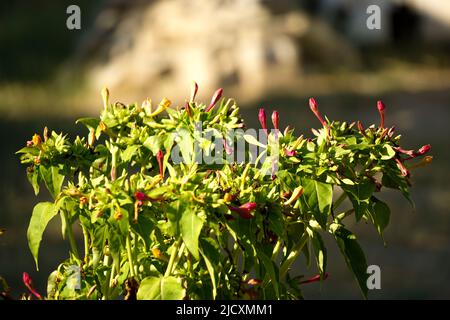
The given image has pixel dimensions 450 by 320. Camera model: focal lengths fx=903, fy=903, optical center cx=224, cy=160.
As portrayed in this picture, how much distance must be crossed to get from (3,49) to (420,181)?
604 cm

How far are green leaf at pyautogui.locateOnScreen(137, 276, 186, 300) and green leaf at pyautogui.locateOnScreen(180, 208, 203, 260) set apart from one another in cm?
14

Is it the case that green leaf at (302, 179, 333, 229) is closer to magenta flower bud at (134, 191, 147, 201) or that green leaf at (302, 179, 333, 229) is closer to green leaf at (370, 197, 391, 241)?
green leaf at (370, 197, 391, 241)

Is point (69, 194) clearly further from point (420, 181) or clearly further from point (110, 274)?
point (420, 181)

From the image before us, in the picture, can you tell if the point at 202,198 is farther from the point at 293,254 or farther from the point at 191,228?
the point at 293,254

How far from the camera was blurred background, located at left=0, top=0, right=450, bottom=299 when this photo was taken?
30.3 ft

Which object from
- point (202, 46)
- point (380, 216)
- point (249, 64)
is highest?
point (202, 46)

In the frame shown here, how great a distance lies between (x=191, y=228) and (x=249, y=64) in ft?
26.2

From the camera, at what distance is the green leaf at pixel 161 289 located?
1943 millimetres

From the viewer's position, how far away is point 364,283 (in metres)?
2.17

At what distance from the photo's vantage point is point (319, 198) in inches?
80.0

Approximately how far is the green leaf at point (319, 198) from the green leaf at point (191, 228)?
0.97 ft

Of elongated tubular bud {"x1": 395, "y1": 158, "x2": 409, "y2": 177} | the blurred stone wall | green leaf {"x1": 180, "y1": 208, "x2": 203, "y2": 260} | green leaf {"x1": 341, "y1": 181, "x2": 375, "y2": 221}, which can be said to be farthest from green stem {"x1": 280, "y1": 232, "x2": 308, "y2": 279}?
the blurred stone wall

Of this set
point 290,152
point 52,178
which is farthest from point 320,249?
point 52,178

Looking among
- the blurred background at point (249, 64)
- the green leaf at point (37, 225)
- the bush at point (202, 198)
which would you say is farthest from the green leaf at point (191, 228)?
the blurred background at point (249, 64)
